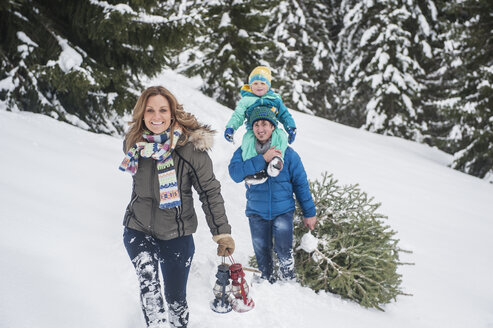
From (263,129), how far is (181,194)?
1218 millimetres

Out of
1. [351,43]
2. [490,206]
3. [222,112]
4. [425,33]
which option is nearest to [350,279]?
[490,206]

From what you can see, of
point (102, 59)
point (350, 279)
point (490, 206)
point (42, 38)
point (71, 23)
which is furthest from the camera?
point (490, 206)

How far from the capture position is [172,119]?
2.45 metres

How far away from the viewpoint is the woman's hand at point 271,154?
3.10 meters

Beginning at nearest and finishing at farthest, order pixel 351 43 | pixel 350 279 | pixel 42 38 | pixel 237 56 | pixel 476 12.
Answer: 1. pixel 350 279
2. pixel 42 38
3. pixel 476 12
4. pixel 237 56
5. pixel 351 43

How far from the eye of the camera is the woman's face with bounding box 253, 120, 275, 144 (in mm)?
3246

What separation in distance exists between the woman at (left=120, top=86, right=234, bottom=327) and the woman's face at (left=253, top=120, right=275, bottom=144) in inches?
36.9

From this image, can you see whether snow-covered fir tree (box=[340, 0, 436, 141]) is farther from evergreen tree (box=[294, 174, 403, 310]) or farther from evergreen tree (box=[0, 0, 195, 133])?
evergreen tree (box=[294, 174, 403, 310])

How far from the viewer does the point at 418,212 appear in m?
6.83

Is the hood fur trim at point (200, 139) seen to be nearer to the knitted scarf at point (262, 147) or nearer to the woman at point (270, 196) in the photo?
the woman at point (270, 196)

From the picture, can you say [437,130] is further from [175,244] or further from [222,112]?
[175,244]

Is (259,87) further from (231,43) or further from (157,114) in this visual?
(231,43)

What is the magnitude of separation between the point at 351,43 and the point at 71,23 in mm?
16854

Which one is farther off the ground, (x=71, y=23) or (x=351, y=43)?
(x=351, y=43)
